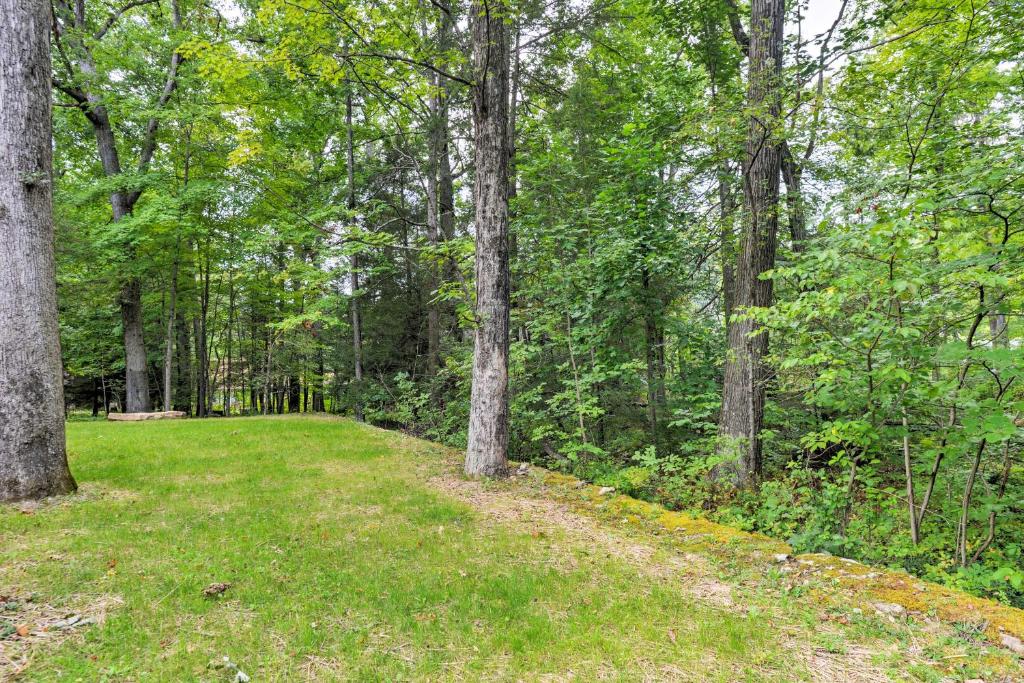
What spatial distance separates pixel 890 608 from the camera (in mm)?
2637

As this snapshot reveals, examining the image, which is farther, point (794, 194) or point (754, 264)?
point (754, 264)

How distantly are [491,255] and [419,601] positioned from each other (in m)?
3.84

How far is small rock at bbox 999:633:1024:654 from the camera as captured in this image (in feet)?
7.32

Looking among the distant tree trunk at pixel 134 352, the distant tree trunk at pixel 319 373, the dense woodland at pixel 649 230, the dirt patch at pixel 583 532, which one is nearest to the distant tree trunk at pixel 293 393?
the distant tree trunk at pixel 319 373

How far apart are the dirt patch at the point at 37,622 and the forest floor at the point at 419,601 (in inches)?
0.5

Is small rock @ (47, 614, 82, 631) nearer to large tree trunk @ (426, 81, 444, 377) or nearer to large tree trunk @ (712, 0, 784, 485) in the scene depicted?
large tree trunk @ (712, 0, 784, 485)

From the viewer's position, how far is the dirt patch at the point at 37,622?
85.0 inches

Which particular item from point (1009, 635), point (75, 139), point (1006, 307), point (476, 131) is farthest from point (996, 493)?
point (75, 139)

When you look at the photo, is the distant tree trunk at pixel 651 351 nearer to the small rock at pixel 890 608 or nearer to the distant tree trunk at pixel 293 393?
the small rock at pixel 890 608

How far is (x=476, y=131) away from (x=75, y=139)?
16.1 m

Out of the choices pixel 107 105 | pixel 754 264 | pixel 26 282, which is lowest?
pixel 26 282

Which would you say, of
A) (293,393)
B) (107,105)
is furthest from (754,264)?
(293,393)

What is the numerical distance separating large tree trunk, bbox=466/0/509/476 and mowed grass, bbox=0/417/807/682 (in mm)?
1104

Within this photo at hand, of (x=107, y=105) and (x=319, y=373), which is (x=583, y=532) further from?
(x=319, y=373)
